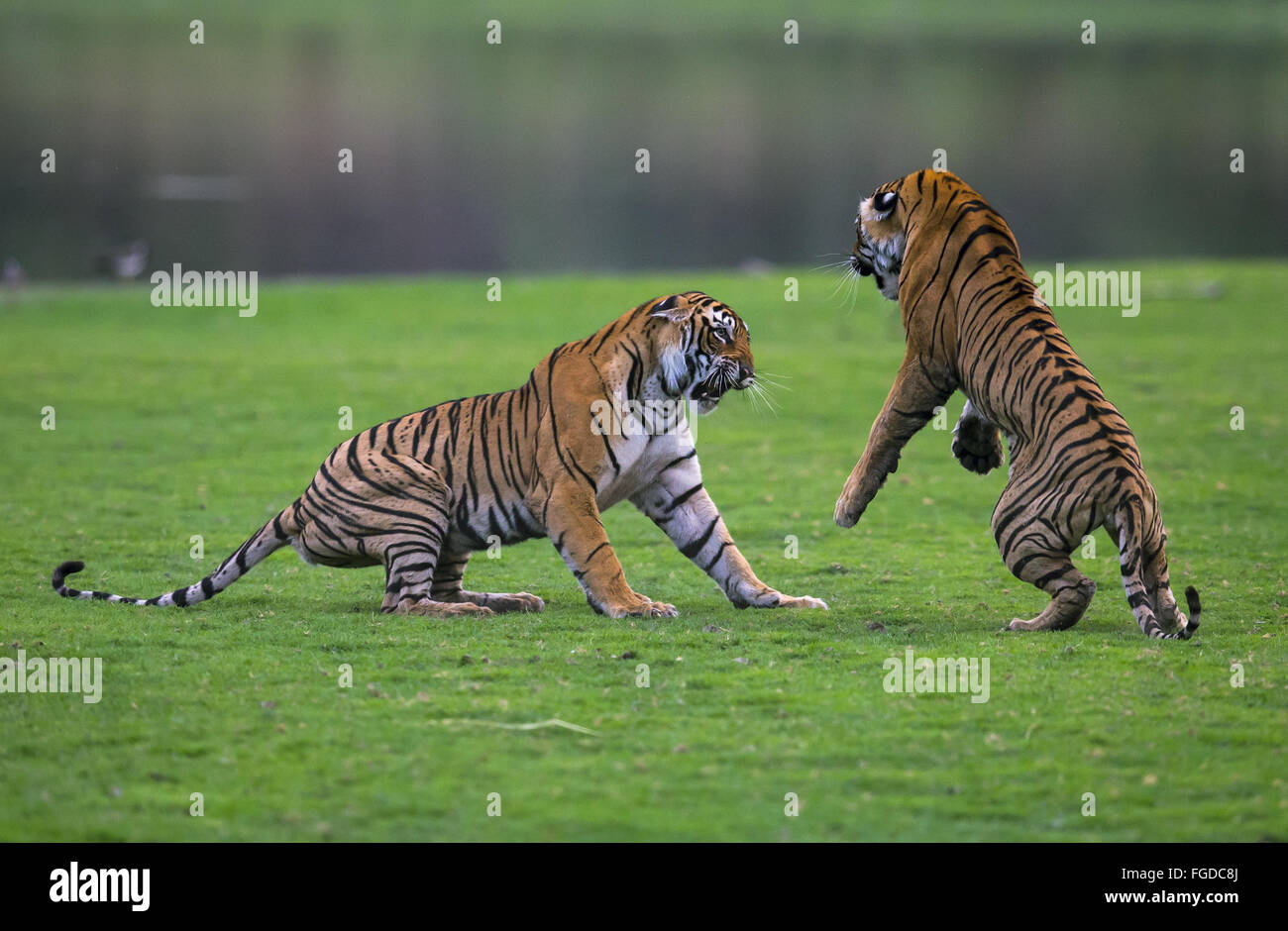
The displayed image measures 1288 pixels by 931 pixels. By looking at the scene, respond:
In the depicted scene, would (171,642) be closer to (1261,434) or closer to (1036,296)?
(1036,296)

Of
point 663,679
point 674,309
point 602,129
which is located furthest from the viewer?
point 602,129

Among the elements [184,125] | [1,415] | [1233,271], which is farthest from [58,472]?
[184,125]

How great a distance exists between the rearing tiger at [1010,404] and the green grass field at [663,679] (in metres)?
0.40

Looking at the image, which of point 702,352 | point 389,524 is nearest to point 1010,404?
point 702,352

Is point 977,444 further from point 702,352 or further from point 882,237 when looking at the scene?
point 702,352

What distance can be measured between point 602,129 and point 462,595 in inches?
1196

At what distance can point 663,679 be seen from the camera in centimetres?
655

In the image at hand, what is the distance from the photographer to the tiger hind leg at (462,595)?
824cm

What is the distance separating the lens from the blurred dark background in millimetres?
32906

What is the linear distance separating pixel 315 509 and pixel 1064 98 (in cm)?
3538

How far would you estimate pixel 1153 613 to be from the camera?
712 cm

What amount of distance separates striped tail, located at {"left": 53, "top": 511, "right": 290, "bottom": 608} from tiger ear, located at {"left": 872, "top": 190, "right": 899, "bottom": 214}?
139 inches
